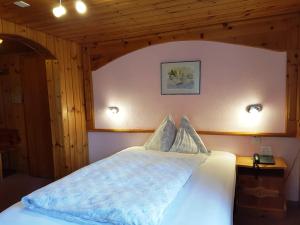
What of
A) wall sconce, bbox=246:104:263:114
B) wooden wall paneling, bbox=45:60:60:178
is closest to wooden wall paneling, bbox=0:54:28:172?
wooden wall paneling, bbox=45:60:60:178

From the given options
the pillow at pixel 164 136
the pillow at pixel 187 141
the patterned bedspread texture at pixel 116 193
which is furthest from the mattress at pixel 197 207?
the pillow at pixel 164 136

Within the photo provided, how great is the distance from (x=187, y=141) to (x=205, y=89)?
0.74m

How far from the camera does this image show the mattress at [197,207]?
4.58ft

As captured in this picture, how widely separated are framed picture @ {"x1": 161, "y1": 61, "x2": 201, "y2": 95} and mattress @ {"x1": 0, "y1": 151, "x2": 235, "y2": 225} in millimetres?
1324

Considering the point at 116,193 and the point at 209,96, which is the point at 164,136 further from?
the point at 116,193

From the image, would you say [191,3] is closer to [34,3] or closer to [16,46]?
[34,3]

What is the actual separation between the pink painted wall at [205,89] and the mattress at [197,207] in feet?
3.47

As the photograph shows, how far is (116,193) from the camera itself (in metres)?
1.61

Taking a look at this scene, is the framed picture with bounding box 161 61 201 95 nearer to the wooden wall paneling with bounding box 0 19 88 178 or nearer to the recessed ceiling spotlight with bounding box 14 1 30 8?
the wooden wall paneling with bounding box 0 19 88 178

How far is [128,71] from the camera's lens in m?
3.48

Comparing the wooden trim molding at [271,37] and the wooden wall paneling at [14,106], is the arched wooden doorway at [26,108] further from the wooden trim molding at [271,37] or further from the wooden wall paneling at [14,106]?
the wooden trim molding at [271,37]

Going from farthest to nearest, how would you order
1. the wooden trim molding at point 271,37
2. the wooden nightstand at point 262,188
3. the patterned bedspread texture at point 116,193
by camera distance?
the wooden trim molding at point 271,37, the wooden nightstand at point 262,188, the patterned bedspread texture at point 116,193

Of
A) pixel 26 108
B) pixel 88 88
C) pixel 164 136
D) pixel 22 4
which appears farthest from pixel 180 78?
A: pixel 26 108

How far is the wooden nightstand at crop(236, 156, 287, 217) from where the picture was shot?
8.13 ft
